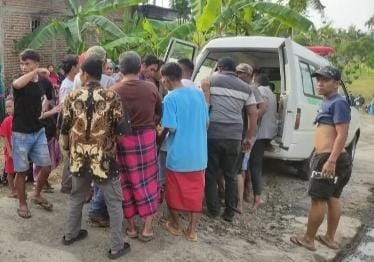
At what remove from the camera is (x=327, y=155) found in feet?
15.0

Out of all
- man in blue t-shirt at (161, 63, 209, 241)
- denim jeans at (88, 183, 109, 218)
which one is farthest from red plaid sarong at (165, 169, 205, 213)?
denim jeans at (88, 183, 109, 218)

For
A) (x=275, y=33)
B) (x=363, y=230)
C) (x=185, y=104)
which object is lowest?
(x=363, y=230)

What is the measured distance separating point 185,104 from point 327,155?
4.65 feet

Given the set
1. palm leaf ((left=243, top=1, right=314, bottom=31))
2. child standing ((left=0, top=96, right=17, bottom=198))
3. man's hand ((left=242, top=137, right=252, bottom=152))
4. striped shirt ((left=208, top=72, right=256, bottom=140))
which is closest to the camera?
striped shirt ((left=208, top=72, right=256, bottom=140))

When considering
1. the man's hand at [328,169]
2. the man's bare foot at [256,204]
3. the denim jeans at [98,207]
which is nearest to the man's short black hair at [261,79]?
the man's bare foot at [256,204]

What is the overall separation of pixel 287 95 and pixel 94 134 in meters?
3.33

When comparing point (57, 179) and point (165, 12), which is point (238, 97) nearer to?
point (57, 179)

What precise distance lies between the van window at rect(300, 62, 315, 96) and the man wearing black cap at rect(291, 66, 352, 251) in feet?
7.24

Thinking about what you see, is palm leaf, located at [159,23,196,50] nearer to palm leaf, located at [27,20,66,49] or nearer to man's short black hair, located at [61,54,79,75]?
palm leaf, located at [27,20,66,49]

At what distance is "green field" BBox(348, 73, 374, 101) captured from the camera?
1114 inches

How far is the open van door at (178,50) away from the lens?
20.2ft

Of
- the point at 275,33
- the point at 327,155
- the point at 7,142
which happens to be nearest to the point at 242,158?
the point at 327,155

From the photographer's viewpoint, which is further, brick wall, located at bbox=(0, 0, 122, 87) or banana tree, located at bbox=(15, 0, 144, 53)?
brick wall, located at bbox=(0, 0, 122, 87)

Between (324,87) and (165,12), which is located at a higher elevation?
(165,12)
